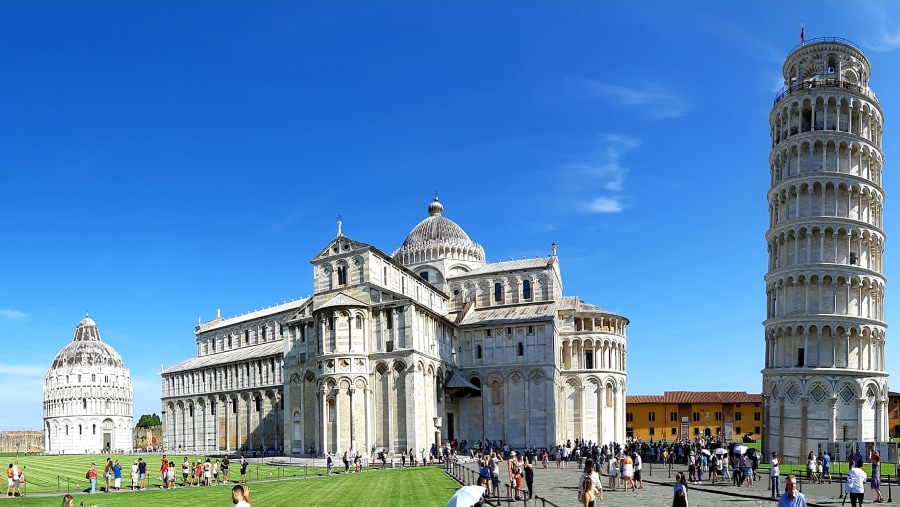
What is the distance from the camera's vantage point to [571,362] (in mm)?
71562

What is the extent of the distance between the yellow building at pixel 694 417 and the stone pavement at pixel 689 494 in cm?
6560

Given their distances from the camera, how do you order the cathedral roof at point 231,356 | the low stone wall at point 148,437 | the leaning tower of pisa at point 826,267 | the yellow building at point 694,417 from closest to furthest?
the leaning tower of pisa at point 826,267, the cathedral roof at point 231,356, the yellow building at point 694,417, the low stone wall at point 148,437

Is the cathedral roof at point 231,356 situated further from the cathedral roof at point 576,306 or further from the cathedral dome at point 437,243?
the cathedral roof at point 576,306

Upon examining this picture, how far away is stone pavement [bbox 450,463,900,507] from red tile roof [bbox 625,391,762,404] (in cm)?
6600

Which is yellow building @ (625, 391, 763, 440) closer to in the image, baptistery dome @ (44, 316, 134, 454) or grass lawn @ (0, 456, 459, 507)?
grass lawn @ (0, 456, 459, 507)

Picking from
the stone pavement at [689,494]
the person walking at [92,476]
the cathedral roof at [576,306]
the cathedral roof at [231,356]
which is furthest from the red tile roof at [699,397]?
the person walking at [92,476]

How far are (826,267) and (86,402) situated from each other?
Result: 458 feet

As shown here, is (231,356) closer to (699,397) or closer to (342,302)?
(342,302)

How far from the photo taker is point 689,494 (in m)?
31.8

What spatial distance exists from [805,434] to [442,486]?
3199cm

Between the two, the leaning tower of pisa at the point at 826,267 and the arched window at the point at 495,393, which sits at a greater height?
the leaning tower of pisa at the point at 826,267

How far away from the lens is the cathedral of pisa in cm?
5700

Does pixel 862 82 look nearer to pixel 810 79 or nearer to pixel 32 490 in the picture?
pixel 810 79

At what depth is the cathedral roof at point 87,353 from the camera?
15225cm
